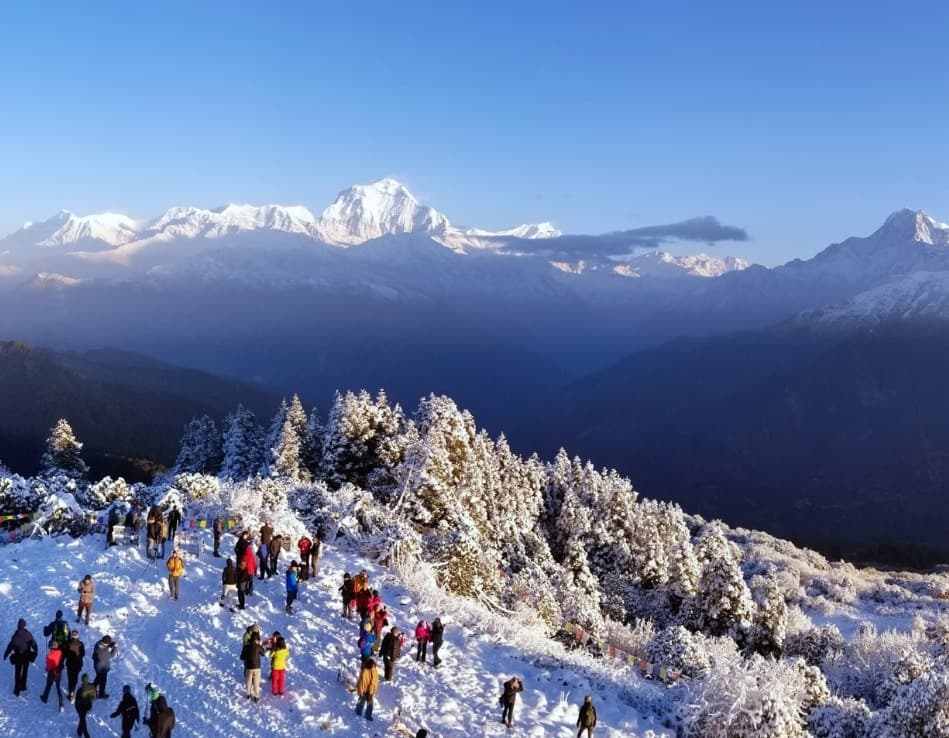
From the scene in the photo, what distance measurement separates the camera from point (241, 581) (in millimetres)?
22859

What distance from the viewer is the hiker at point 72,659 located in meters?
17.7

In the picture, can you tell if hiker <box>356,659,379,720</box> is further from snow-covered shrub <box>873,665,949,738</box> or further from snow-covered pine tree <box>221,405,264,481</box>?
snow-covered pine tree <box>221,405,264,481</box>

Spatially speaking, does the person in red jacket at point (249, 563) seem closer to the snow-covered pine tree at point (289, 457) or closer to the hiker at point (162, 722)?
the hiker at point (162, 722)

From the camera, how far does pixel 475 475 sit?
194 ft

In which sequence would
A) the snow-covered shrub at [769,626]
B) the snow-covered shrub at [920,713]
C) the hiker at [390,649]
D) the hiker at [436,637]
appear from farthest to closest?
the snow-covered shrub at [769,626], the snow-covered shrub at [920,713], the hiker at [436,637], the hiker at [390,649]

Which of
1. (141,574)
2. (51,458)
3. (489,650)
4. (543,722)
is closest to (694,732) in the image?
(543,722)

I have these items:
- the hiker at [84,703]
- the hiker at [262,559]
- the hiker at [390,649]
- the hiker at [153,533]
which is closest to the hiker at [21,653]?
the hiker at [84,703]

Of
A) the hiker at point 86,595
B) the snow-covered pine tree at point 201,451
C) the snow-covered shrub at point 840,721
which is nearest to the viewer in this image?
the hiker at point 86,595

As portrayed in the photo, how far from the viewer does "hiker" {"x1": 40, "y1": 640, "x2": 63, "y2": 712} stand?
58.1ft

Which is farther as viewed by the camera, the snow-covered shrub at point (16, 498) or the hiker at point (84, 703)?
the snow-covered shrub at point (16, 498)

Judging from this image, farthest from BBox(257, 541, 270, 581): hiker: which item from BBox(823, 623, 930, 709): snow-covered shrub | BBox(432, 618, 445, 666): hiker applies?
BBox(823, 623, 930, 709): snow-covered shrub

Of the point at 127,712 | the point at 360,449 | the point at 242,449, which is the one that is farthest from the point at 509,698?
the point at 242,449

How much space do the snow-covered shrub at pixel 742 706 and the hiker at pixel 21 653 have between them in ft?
57.4

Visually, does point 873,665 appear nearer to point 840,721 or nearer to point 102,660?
point 840,721
